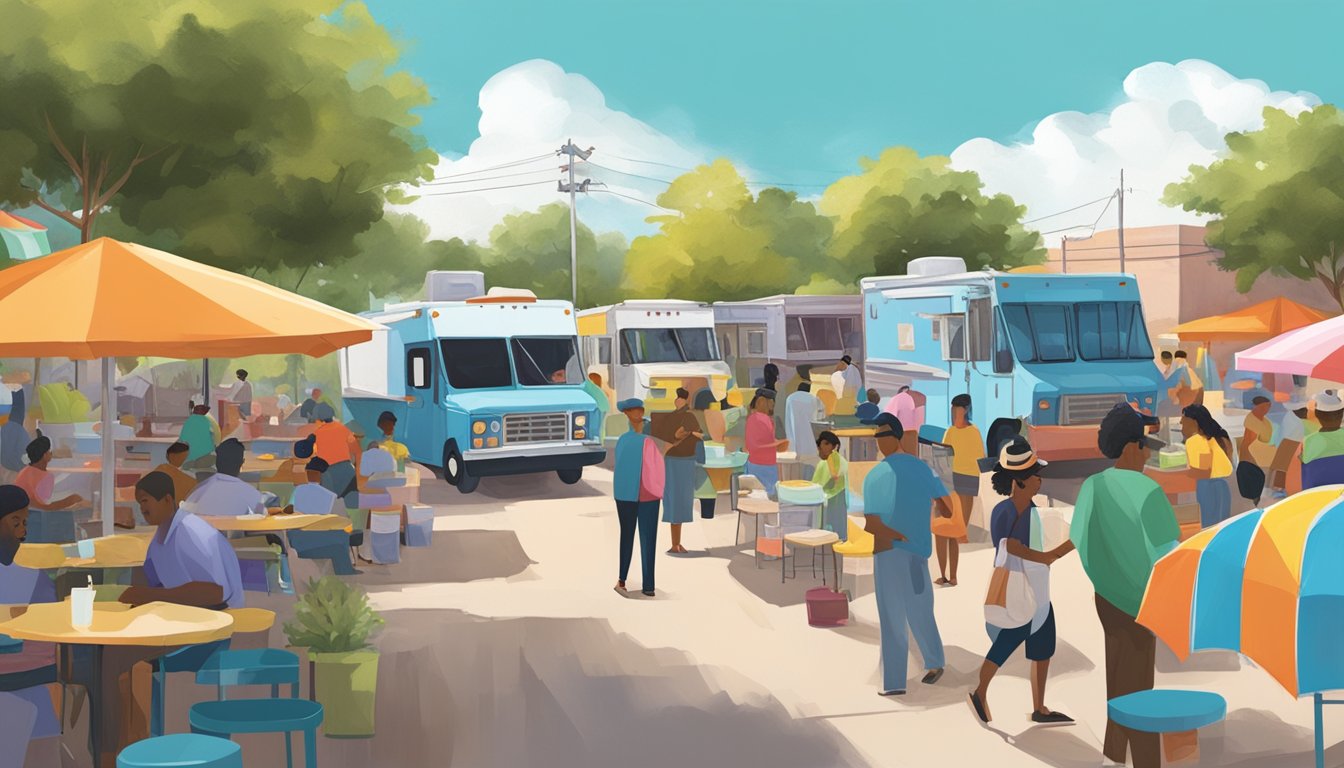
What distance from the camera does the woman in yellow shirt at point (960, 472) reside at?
1127 cm

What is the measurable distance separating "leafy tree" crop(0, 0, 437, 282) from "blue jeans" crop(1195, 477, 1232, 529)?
12789mm

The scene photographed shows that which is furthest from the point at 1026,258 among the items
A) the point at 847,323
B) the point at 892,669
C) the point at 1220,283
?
the point at 892,669

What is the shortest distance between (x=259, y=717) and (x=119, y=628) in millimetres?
711

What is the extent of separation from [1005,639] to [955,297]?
1149cm

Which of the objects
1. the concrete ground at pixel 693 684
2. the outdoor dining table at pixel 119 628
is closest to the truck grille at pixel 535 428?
the concrete ground at pixel 693 684

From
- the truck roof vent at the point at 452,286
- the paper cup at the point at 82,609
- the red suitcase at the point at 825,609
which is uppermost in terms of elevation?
the truck roof vent at the point at 452,286

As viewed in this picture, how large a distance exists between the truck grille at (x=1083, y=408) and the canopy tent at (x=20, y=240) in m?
12.1

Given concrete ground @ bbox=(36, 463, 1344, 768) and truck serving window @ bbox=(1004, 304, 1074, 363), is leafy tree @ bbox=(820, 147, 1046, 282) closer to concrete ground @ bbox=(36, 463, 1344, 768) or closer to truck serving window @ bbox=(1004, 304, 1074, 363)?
truck serving window @ bbox=(1004, 304, 1074, 363)

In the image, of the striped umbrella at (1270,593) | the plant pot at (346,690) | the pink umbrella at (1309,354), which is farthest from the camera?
the pink umbrella at (1309,354)

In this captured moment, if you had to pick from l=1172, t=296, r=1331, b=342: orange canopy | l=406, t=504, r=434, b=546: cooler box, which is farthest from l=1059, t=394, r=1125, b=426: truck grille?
l=406, t=504, r=434, b=546: cooler box

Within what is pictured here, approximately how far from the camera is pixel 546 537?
567 inches

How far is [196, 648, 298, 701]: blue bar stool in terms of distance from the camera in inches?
252

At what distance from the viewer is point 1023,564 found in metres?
7.06

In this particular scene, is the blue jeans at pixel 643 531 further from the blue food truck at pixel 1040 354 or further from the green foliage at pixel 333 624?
the blue food truck at pixel 1040 354
